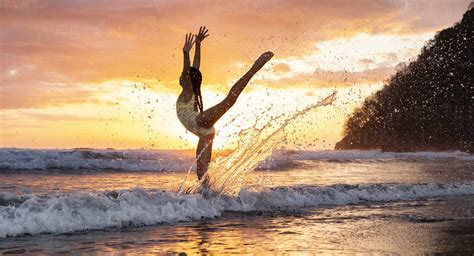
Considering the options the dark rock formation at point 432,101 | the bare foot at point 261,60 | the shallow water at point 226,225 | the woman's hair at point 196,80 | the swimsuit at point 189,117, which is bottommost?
the shallow water at point 226,225

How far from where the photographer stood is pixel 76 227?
798 centimetres

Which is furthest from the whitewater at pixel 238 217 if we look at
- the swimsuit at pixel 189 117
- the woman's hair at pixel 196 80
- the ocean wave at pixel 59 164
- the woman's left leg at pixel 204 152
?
the ocean wave at pixel 59 164

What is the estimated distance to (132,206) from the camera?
8.94 meters

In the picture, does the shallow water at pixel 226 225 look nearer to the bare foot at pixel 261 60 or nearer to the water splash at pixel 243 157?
the water splash at pixel 243 157

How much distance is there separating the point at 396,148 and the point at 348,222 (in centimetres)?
7172

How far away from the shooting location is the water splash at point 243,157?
10555mm

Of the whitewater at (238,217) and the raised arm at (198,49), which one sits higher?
the raised arm at (198,49)

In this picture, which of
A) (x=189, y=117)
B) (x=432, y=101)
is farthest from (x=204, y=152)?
(x=432, y=101)

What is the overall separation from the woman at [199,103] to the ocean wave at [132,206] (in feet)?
3.27

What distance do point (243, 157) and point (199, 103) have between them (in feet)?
6.56

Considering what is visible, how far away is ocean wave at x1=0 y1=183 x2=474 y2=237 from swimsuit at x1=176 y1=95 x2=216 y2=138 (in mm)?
1270

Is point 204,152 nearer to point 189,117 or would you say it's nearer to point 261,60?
point 189,117

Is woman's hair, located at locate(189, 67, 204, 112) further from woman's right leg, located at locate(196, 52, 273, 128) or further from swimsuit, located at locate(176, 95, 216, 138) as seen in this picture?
woman's right leg, located at locate(196, 52, 273, 128)

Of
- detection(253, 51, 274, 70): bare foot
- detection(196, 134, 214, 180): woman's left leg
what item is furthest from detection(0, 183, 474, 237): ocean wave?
detection(253, 51, 274, 70): bare foot
